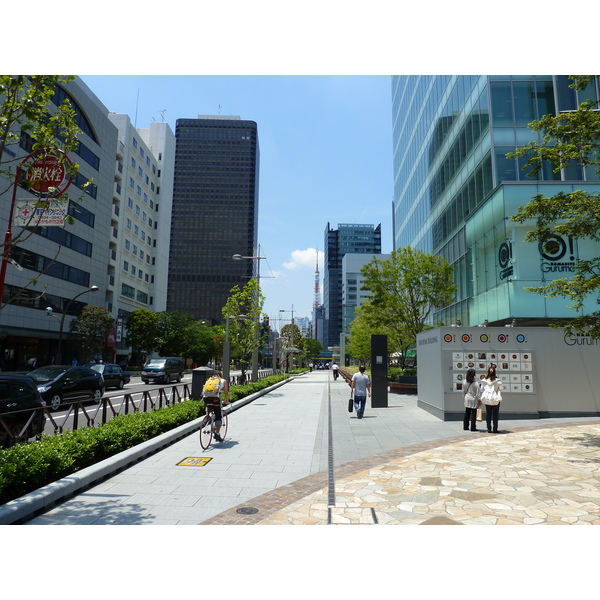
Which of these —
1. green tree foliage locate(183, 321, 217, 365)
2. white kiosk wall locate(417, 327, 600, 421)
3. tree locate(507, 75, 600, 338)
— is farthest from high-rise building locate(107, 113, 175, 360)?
tree locate(507, 75, 600, 338)

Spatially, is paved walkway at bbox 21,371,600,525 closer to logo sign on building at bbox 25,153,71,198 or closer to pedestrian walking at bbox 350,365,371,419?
pedestrian walking at bbox 350,365,371,419

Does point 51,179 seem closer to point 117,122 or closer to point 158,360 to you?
point 158,360

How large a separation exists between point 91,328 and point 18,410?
35104mm

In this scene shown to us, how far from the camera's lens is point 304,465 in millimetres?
8586

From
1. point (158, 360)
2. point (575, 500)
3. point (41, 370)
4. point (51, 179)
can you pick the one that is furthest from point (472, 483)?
point (158, 360)

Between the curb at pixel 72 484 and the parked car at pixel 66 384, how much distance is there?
799 cm

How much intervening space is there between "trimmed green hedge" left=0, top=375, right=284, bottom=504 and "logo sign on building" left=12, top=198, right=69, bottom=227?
337 centimetres

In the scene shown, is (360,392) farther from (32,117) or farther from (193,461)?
(32,117)

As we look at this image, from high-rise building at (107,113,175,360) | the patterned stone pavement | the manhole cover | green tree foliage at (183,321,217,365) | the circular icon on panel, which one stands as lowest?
the manhole cover

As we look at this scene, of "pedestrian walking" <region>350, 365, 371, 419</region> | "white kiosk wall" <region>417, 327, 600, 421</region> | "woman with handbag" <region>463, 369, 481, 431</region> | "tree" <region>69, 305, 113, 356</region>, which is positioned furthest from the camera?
"tree" <region>69, 305, 113, 356</region>

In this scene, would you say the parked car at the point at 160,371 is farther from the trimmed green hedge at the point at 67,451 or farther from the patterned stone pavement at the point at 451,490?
the patterned stone pavement at the point at 451,490

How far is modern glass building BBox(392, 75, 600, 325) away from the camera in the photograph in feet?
67.4

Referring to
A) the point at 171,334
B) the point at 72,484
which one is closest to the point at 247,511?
the point at 72,484

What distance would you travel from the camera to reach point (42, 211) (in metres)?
6.61
